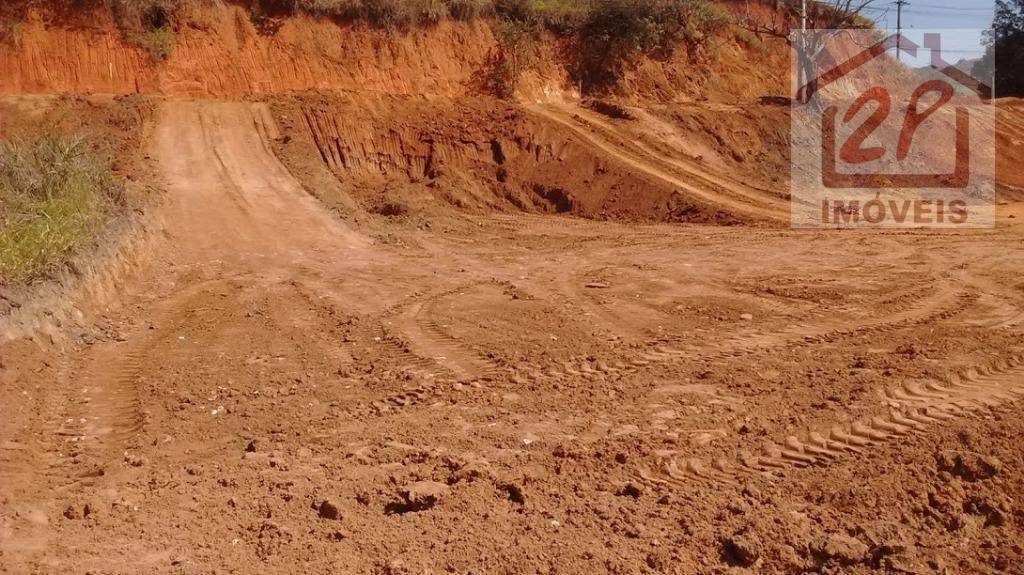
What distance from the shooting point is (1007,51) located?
31.8 m

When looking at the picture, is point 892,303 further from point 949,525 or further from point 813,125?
point 813,125

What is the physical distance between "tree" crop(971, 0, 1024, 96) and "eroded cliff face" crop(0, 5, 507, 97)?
2409 cm

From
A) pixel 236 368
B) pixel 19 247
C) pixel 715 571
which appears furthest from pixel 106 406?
pixel 715 571

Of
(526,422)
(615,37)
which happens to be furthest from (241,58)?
(526,422)

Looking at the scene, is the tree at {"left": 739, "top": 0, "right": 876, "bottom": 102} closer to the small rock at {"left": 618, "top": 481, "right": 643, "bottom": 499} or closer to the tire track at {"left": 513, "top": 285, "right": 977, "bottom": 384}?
the tire track at {"left": 513, "top": 285, "right": 977, "bottom": 384}

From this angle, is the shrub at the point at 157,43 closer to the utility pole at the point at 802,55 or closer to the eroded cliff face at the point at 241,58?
the eroded cliff face at the point at 241,58

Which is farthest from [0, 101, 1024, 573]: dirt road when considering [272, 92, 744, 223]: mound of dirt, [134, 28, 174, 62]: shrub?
[134, 28, 174, 62]: shrub

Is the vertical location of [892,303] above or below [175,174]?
below

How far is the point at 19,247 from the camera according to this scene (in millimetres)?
6738

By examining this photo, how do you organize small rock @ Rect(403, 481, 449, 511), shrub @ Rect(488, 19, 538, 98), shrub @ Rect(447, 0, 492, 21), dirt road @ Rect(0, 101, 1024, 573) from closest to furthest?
dirt road @ Rect(0, 101, 1024, 573)
small rock @ Rect(403, 481, 449, 511)
shrub @ Rect(488, 19, 538, 98)
shrub @ Rect(447, 0, 492, 21)

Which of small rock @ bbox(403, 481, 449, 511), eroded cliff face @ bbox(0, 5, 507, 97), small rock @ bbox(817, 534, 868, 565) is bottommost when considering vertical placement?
small rock @ bbox(817, 534, 868, 565)

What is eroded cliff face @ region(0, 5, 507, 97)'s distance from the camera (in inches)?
611

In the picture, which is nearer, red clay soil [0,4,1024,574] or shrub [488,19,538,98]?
red clay soil [0,4,1024,574]

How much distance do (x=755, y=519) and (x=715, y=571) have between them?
18.8 inches
